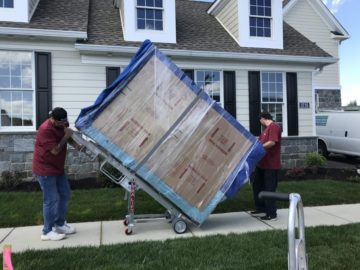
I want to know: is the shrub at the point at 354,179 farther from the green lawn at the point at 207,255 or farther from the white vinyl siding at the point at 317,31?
the white vinyl siding at the point at 317,31

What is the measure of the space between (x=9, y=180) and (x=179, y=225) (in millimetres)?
5360

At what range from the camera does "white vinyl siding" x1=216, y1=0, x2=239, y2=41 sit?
40.2ft

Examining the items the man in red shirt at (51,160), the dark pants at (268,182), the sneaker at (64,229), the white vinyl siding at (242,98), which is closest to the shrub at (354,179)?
the white vinyl siding at (242,98)

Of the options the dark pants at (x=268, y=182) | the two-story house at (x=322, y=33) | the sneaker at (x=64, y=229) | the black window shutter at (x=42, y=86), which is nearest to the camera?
the sneaker at (x=64, y=229)

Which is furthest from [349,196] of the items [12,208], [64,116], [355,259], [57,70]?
[57,70]

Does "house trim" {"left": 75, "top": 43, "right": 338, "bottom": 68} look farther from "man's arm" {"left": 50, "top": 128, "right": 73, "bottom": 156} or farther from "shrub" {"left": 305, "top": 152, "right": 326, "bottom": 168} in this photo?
"man's arm" {"left": 50, "top": 128, "right": 73, "bottom": 156}

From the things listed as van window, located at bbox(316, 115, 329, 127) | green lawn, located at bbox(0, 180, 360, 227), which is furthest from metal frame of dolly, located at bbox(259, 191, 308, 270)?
van window, located at bbox(316, 115, 329, 127)

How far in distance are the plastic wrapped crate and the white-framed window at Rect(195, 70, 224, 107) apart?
574 cm

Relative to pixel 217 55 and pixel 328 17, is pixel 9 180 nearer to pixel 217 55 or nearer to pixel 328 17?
pixel 217 55

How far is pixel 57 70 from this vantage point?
9.94m

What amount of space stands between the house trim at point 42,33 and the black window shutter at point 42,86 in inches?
23.0

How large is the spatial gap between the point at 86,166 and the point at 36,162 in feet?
16.2

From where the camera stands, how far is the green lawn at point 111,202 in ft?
21.5

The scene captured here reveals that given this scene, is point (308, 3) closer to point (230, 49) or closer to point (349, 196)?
point (230, 49)
